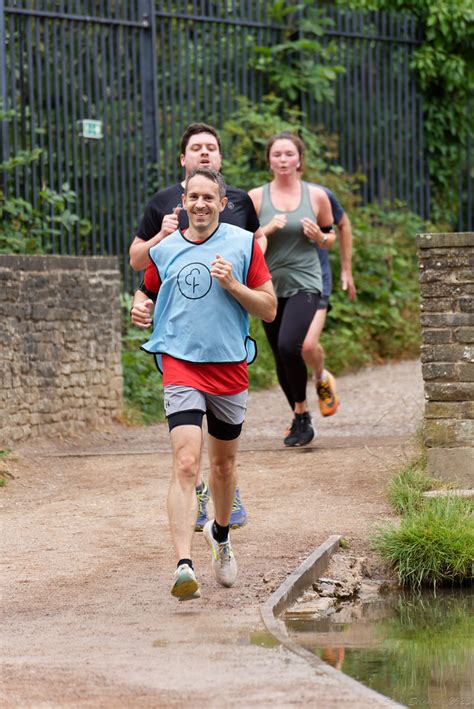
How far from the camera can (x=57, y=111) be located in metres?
12.7

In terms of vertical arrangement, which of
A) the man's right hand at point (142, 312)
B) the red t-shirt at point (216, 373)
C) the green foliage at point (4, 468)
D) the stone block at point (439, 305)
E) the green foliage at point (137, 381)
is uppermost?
the man's right hand at point (142, 312)

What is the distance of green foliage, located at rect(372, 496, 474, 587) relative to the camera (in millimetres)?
6582

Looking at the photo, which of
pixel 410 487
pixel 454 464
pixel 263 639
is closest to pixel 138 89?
pixel 454 464

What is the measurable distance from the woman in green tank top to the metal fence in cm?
390

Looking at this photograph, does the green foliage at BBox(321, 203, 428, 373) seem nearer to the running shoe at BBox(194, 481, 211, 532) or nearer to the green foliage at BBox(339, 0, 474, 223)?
the green foliage at BBox(339, 0, 474, 223)

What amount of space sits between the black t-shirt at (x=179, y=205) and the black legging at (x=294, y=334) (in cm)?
228

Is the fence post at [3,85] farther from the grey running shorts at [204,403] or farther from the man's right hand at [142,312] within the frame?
the grey running shorts at [204,403]

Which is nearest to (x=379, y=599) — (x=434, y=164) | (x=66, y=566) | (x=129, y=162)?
(x=66, y=566)

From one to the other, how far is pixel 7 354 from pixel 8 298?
41cm

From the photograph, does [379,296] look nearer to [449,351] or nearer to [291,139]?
[291,139]

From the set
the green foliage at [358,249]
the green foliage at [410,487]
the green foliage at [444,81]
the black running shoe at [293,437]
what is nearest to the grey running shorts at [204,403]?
the green foliage at [410,487]

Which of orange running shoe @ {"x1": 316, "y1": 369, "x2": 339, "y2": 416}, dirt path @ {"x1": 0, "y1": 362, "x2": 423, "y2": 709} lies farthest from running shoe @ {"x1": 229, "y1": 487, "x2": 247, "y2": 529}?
orange running shoe @ {"x1": 316, "y1": 369, "x2": 339, "y2": 416}

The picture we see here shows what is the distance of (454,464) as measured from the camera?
8.03 metres

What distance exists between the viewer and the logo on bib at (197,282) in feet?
18.6
